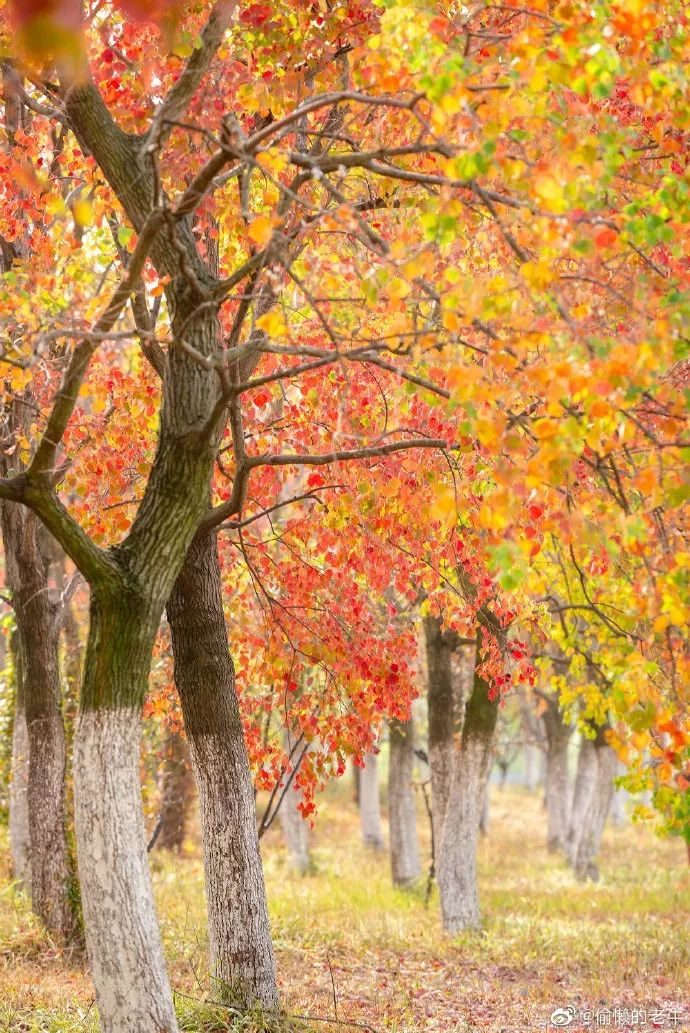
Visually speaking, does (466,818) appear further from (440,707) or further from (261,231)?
(261,231)

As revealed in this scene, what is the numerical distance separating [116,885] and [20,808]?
29.1 ft

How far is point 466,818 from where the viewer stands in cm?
1399

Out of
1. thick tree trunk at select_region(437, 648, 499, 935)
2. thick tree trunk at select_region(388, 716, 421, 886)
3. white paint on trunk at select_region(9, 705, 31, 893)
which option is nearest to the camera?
white paint on trunk at select_region(9, 705, 31, 893)

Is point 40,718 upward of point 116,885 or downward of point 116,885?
upward

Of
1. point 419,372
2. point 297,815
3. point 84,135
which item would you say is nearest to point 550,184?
point 419,372

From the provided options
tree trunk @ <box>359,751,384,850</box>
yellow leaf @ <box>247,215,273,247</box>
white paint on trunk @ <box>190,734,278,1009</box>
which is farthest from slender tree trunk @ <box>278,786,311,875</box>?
yellow leaf @ <box>247,215,273,247</box>

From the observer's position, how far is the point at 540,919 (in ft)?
51.6

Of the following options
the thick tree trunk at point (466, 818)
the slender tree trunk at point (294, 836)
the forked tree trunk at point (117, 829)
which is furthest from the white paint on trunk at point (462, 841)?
the forked tree trunk at point (117, 829)

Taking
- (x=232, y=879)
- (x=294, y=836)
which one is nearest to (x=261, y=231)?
(x=232, y=879)

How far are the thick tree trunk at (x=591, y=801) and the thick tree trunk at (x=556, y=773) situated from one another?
2.55 feet

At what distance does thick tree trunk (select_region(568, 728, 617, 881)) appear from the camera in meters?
19.4

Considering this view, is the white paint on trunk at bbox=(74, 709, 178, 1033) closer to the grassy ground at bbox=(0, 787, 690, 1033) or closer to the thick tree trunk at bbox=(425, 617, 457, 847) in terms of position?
the grassy ground at bbox=(0, 787, 690, 1033)

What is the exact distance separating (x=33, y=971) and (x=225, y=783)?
3.43 meters

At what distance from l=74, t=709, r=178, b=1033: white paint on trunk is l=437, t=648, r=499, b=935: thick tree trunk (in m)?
7.86
